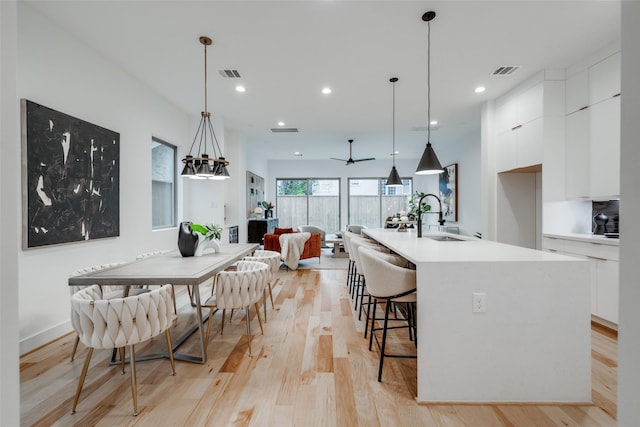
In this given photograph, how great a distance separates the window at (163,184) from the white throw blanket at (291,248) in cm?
197

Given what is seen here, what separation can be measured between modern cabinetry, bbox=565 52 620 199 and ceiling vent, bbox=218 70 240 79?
4.04 metres

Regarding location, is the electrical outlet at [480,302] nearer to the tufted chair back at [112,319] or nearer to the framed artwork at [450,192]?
the tufted chair back at [112,319]

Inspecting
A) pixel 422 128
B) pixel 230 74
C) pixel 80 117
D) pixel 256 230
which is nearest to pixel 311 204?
pixel 256 230

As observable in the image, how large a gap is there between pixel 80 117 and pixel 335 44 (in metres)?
2.72

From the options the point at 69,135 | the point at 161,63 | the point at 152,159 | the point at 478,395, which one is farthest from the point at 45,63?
the point at 478,395

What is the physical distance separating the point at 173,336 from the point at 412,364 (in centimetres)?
221

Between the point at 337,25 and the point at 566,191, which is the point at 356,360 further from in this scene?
the point at 566,191

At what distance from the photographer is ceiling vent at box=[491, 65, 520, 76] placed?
3.50 m

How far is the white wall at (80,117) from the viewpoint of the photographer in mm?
2469

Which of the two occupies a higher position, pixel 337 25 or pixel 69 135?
pixel 337 25

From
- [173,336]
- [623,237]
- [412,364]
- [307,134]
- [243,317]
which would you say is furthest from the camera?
[307,134]

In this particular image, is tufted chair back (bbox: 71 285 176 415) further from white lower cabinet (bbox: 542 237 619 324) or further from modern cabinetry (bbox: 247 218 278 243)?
modern cabinetry (bbox: 247 218 278 243)

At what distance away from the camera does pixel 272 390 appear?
6.41 feet

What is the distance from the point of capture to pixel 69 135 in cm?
278
